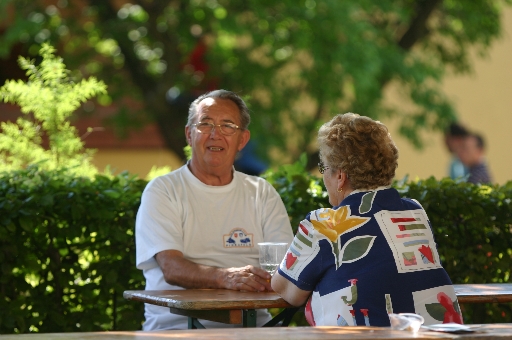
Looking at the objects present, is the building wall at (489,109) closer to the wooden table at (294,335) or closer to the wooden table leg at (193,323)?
the wooden table leg at (193,323)

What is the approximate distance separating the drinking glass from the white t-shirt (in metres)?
0.40

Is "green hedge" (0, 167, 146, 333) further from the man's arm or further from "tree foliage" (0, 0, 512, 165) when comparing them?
"tree foliage" (0, 0, 512, 165)

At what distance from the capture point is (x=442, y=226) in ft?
16.0

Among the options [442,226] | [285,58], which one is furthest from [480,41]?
[442,226]

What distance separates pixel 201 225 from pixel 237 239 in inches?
7.3

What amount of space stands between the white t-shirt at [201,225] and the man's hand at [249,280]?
1.12 ft

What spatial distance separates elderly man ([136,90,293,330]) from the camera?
12.6 feet

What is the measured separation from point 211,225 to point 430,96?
7784 mm

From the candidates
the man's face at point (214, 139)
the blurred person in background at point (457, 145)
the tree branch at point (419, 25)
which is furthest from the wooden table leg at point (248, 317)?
the tree branch at point (419, 25)

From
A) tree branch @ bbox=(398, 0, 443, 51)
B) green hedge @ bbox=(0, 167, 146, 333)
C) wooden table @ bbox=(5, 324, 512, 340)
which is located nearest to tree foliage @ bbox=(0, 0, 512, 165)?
tree branch @ bbox=(398, 0, 443, 51)

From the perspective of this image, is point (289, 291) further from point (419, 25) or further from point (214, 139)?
point (419, 25)

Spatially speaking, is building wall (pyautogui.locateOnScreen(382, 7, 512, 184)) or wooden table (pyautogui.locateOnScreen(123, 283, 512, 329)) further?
building wall (pyautogui.locateOnScreen(382, 7, 512, 184))

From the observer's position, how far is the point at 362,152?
10.3 ft

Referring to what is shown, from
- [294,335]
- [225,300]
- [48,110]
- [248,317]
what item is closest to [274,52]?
[48,110]
